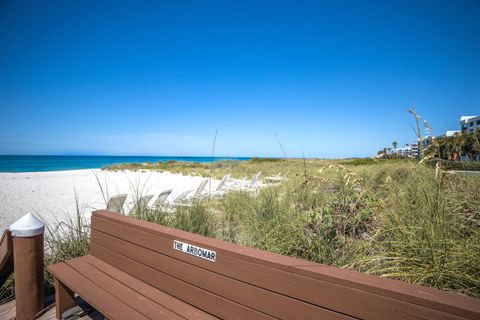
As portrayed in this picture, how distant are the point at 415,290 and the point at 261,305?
0.73 meters

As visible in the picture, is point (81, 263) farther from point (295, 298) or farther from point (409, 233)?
point (409, 233)

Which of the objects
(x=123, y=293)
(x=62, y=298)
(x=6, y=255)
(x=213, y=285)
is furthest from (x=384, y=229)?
(x=6, y=255)

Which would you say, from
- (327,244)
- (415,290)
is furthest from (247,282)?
(327,244)

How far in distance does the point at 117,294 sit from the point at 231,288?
3.30 feet

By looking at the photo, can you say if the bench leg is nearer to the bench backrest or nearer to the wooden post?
the wooden post

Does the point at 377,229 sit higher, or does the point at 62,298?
the point at 377,229

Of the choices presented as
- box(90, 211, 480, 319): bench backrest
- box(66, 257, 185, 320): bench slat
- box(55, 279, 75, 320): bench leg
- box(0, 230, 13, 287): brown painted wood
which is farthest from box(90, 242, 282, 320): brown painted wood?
box(0, 230, 13, 287): brown painted wood

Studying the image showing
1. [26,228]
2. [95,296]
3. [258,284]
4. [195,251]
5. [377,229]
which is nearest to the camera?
[258,284]

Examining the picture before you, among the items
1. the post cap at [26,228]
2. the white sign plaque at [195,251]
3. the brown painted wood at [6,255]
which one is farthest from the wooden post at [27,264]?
the white sign plaque at [195,251]

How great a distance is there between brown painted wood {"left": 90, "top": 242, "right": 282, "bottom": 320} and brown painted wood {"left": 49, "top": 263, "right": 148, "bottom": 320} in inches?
9.9

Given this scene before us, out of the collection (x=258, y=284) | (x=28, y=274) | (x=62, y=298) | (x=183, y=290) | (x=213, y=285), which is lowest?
(x=62, y=298)

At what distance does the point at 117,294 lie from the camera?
1.89m

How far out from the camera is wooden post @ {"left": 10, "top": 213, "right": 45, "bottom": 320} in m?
2.23

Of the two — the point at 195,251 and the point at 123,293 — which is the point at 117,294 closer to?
the point at 123,293
